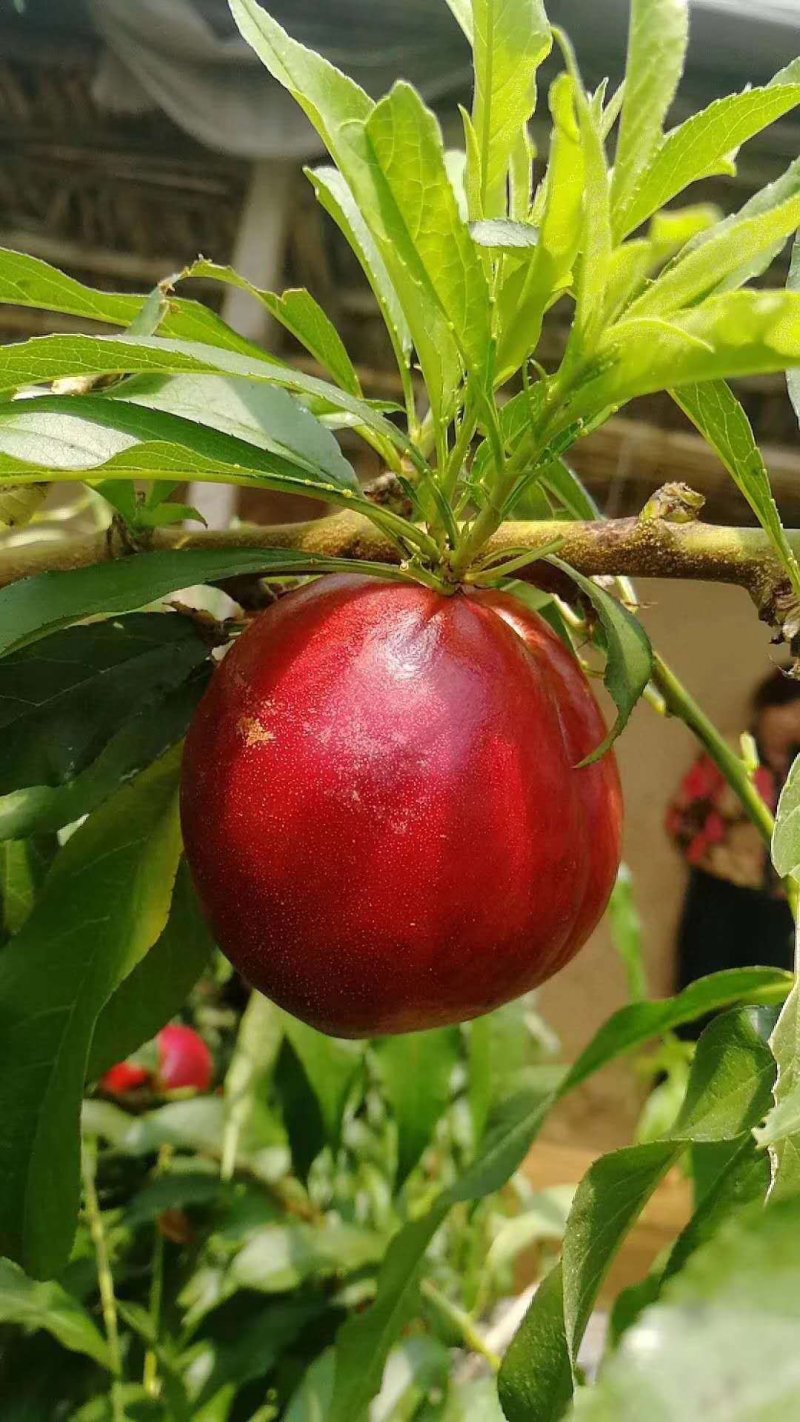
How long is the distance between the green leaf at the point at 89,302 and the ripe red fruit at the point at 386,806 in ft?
0.33

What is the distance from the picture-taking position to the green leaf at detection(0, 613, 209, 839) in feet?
0.98

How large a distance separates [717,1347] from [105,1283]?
519 millimetres

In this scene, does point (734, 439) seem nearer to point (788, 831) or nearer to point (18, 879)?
point (788, 831)

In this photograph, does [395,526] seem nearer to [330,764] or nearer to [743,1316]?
[330,764]

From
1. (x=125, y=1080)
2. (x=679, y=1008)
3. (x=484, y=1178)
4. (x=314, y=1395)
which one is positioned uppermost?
(x=679, y=1008)

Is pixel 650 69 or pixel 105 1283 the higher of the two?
pixel 650 69

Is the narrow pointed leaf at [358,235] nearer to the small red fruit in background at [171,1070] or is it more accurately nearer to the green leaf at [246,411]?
the green leaf at [246,411]

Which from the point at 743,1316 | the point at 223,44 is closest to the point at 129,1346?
the point at 743,1316

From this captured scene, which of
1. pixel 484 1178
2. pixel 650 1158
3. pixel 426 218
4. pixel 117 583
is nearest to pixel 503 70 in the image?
pixel 426 218

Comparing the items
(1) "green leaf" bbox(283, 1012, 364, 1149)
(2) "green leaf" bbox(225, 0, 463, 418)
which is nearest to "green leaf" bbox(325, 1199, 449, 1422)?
(1) "green leaf" bbox(283, 1012, 364, 1149)

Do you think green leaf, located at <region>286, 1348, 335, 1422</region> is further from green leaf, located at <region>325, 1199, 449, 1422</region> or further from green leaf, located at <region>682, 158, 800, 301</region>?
green leaf, located at <region>682, 158, 800, 301</region>

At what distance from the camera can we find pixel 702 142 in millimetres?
230

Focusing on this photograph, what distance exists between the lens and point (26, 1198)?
12.7 inches

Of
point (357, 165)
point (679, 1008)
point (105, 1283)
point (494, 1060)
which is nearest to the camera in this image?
point (357, 165)
